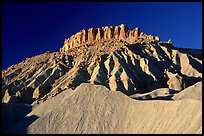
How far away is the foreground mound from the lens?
32844 millimetres

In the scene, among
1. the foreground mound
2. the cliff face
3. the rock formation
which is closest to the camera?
the foreground mound

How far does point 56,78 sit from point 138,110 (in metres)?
42.9

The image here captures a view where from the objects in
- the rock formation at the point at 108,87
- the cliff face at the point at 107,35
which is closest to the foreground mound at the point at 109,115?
the rock formation at the point at 108,87

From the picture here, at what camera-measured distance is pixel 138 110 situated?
3781 cm

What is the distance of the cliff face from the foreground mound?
6206 centimetres

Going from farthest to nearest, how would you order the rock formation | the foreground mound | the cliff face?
the cliff face
the rock formation
the foreground mound

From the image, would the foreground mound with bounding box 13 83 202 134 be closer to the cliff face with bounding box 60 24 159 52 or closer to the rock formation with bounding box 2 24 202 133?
the rock formation with bounding box 2 24 202 133

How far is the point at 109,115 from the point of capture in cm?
3800

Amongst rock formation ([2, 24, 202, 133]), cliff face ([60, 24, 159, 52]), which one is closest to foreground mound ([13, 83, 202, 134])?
rock formation ([2, 24, 202, 133])

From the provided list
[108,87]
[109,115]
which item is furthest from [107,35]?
[109,115]

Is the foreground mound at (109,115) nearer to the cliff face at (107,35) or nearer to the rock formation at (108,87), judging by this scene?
the rock formation at (108,87)

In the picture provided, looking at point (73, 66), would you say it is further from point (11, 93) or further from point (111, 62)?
point (11, 93)

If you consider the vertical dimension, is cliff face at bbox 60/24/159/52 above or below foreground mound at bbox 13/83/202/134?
above

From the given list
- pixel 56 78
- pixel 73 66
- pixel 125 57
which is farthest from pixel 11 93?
pixel 125 57
